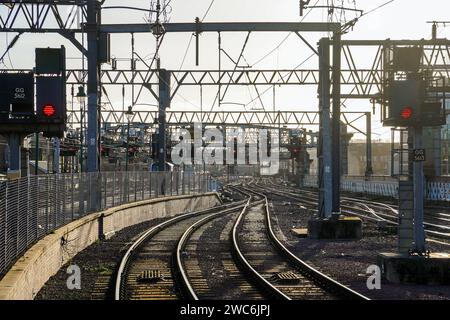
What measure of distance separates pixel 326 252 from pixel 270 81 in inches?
880

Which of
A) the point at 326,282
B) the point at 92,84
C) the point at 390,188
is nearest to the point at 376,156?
the point at 390,188

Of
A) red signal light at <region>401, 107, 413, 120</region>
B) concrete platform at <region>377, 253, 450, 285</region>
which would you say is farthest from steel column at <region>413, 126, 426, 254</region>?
red signal light at <region>401, 107, 413, 120</region>

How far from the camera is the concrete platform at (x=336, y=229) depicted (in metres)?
23.6

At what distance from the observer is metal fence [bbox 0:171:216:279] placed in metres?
12.1

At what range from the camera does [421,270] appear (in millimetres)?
14172

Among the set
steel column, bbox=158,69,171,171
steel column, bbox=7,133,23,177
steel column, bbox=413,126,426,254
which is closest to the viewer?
steel column, bbox=413,126,426,254

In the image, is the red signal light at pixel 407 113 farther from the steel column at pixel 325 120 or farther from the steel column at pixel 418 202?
the steel column at pixel 325 120

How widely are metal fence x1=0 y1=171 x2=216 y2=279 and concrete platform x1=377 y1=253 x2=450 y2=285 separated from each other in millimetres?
7394

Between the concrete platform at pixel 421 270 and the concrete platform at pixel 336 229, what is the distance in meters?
9.26

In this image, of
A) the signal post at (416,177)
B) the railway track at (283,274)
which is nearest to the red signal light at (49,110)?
the railway track at (283,274)

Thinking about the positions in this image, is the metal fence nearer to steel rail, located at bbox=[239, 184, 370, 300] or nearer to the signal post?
steel rail, located at bbox=[239, 184, 370, 300]

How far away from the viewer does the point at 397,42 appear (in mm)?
26297
